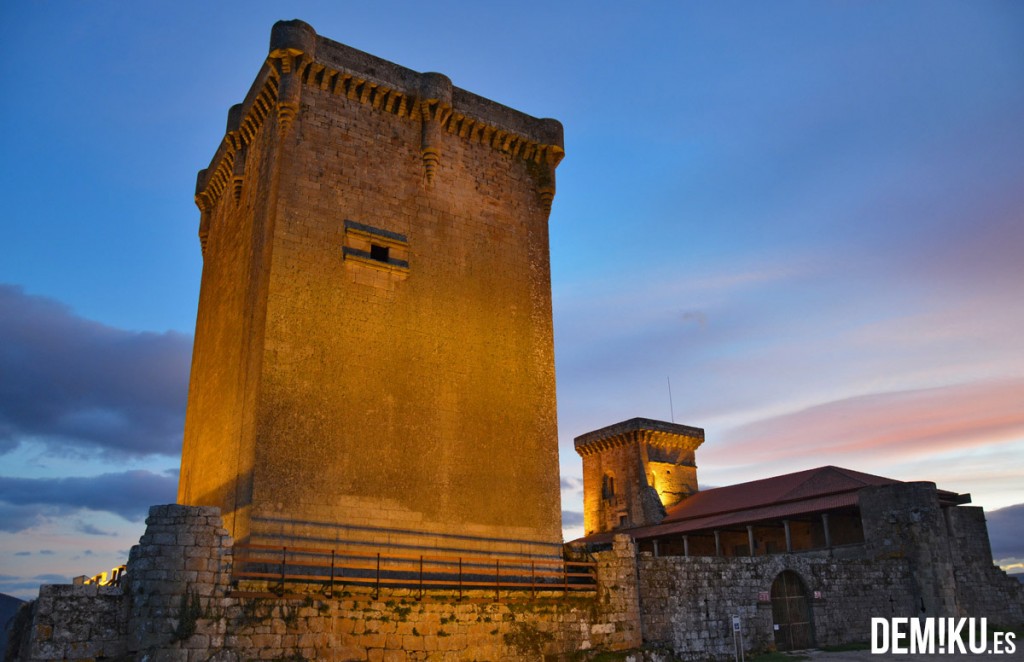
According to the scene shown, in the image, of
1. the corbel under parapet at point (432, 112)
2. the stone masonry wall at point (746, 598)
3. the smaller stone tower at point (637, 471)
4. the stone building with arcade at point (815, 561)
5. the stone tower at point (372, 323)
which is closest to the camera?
the stone tower at point (372, 323)

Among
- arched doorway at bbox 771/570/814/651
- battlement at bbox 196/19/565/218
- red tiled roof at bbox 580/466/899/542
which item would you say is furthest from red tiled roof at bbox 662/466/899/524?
battlement at bbox 196/19/565/218

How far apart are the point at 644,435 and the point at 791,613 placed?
22295 millimetres

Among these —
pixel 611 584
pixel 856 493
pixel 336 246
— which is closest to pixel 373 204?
pixel 336 246

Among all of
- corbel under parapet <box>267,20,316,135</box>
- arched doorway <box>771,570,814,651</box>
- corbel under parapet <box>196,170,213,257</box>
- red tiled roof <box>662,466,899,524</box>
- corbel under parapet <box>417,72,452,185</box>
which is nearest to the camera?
corbel under parapet <box>267,20,316,135</box>

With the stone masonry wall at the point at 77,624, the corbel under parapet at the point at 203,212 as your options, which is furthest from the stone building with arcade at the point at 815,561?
the corbel under parapet at the point at 203,212

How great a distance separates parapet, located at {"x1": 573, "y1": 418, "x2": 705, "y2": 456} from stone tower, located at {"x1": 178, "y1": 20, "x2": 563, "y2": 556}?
24.0 metres

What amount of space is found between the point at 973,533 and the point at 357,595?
2311cm

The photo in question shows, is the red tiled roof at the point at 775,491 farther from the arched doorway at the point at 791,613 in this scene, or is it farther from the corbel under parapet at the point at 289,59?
the corbel under parapet at the point at 289,59

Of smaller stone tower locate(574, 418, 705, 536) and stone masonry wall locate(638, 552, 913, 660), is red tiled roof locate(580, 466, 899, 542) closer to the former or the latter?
smaller stone tower locate(574, 418, 705, 536)

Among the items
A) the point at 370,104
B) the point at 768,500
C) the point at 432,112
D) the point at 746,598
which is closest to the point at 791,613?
the point at 746,598

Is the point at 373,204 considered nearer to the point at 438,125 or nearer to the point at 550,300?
the point at 438,125

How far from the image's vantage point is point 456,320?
1806 cm

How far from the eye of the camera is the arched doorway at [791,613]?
19.7 meters

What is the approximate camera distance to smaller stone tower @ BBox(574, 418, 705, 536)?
1630 inches
